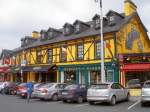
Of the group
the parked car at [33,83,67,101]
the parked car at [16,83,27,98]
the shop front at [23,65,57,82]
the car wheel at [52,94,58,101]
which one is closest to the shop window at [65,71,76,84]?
the shop front at [23,65,57,82]

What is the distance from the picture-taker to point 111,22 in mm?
33094

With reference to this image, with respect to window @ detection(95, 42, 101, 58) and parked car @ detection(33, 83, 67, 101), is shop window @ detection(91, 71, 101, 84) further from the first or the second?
parked car @ detection(33, 83, 67, 101)

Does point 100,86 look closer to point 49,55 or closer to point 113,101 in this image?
point 113,101

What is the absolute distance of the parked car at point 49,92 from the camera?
79.7 feet

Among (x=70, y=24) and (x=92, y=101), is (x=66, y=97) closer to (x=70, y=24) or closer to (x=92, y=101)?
(x=92, y=101)

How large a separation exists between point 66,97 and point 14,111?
5.95 metres

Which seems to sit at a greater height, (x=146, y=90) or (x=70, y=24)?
(x=70, y=24)

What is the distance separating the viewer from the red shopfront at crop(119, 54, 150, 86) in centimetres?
2958

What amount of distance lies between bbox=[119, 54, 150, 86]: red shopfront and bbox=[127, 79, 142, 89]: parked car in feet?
1.28

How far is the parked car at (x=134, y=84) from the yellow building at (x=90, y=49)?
0.68 metres

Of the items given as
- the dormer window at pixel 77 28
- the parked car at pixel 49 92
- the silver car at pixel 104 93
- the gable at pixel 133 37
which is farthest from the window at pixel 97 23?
the silver car at pixel 104 93

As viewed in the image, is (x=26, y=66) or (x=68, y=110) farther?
(x=26, y=66)

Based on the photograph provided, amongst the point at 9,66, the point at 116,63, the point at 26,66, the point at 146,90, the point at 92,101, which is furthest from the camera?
the point at 9,66

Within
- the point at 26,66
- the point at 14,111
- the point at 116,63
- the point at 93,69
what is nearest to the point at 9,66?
the point at 26,66
